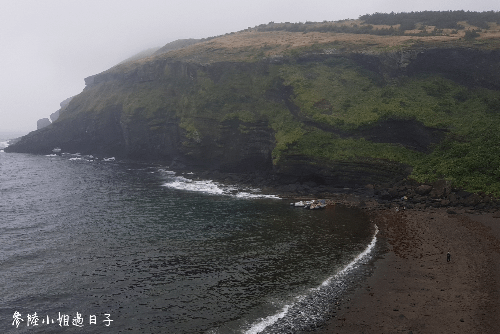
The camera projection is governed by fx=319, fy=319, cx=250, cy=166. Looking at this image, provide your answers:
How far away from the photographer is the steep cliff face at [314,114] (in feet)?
166

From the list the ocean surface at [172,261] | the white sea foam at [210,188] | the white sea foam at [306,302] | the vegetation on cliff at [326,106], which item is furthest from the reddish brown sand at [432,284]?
the white sea foam at [210,188]

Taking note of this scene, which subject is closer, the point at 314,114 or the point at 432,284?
the point at 432,284

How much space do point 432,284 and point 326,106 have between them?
44.6m

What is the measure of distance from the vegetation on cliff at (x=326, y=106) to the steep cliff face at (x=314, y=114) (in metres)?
0.21

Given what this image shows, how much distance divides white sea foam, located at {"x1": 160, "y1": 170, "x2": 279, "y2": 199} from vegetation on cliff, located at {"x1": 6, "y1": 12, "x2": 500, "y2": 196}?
7.74 meters

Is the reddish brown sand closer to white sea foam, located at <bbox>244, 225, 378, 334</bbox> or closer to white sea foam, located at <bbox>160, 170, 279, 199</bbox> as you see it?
white sea foam, located at <bbox>244, 225, 378, 334</bbox>

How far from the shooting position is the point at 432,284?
22844 millimetres

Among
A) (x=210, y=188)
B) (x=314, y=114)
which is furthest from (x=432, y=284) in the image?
(x=314, y=114)

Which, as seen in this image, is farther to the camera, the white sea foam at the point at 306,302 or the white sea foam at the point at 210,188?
the white sea foam at the point at 210,188

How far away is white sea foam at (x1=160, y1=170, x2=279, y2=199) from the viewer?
50812 millimetres

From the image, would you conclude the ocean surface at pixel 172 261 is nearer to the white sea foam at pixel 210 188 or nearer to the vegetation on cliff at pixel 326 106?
the white sea foam at pixel 210 188

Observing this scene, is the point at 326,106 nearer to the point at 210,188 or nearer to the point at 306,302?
the point at 210,188

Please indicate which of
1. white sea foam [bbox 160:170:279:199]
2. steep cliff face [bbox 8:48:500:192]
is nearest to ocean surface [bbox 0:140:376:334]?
white sea foam [bbox 160:170:279:199]

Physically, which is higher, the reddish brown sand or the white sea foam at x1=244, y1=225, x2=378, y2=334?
the white sea foam at x1=244, y1=225, x2=378, y2=334
